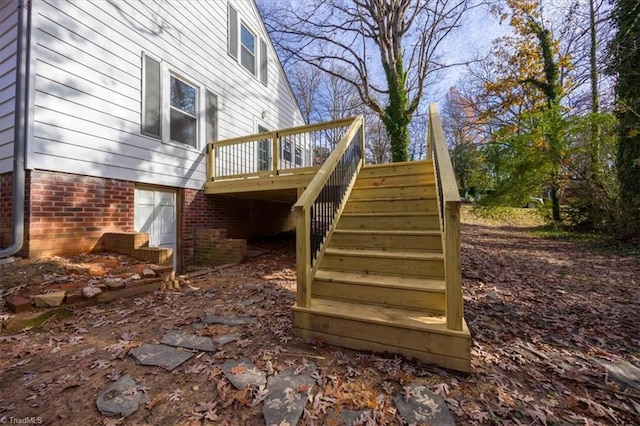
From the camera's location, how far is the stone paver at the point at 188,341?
2234 mm

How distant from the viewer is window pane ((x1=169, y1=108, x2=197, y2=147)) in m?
5.46

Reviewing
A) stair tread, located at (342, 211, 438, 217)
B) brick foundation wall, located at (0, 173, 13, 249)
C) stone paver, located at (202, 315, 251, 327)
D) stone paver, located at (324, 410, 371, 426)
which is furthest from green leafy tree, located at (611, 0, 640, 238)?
brick foundation wall, located at (0, 173, 13, 249)

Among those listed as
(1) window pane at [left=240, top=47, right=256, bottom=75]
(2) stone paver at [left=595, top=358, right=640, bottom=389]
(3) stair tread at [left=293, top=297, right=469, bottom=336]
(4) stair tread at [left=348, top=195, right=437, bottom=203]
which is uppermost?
(1) window pane at [left=240, top=47, right=256, bottom=75]

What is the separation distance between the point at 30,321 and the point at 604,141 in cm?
1069

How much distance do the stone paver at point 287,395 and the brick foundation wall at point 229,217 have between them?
15.0ft

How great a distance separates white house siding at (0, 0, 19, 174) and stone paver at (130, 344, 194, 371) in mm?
3381

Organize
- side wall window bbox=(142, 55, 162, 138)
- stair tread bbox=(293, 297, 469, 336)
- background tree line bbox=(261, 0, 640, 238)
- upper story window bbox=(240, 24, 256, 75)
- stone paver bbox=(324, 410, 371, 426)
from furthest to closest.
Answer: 1. upper story window bbox=(240, 24, 256, 75)
2. background tree line bbox=(261, 0, 640, 238)
3. side wall window bbox=(142, 55, 162, 138)
4. stair tread bbox=(293, 297, 469, 336)
5. stone paver bbox=(324, 410, 371, 426)

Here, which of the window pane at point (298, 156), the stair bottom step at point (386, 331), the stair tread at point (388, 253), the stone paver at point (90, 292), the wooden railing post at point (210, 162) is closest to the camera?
the stair bottom step at point (386, 331)

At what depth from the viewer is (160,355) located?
2.11 meters

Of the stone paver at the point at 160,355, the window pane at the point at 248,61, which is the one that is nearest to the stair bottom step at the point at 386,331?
the stone paver at the point at 160,355

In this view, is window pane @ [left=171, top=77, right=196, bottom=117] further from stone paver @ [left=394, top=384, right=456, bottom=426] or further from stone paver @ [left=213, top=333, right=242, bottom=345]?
stone paver @ [left=394, top=384, right=456, bottom=426]

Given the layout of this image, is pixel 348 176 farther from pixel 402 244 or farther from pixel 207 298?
pixel 207 298

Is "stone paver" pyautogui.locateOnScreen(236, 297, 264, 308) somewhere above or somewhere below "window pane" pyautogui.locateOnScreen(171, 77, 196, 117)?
below

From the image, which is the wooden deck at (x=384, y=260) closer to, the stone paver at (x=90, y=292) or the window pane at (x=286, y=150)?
the stone paver at (x=90, y=292)
